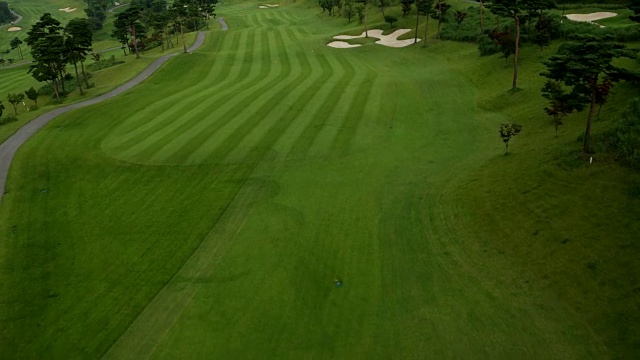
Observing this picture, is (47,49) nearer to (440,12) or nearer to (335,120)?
(335,120)

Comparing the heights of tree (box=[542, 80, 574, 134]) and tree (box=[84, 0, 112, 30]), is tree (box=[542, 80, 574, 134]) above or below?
below

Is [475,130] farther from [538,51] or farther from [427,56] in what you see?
[427,56]

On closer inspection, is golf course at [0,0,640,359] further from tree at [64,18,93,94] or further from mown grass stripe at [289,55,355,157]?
tree at [64,18,93,94]

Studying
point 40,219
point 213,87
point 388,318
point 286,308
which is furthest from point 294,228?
point 213,87

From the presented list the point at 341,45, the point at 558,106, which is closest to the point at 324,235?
the point at 558,106

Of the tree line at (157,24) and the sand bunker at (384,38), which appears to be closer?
the sand bunker at (384,38)

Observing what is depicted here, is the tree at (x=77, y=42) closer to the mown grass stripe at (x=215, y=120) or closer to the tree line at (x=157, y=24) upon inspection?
the tree line at (x=157, y=24)

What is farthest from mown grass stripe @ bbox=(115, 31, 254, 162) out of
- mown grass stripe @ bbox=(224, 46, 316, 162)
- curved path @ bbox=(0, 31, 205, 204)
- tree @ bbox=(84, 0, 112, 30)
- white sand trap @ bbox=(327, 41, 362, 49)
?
tree @ bbox=(84, 0, 112, 30)

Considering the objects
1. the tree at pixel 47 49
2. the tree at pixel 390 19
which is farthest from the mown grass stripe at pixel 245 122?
the tree at pixel 47 49
